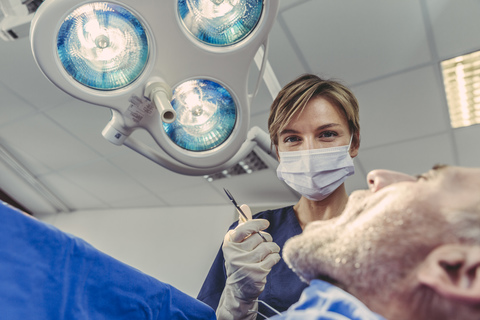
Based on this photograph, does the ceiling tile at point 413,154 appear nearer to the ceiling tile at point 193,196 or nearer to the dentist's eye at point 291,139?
the ceiling tile at point 193,196

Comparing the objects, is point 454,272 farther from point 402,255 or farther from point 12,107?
point 12,107

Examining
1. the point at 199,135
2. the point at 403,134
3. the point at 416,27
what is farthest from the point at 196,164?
the point at 403,134

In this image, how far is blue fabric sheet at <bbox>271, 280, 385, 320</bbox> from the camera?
52cm

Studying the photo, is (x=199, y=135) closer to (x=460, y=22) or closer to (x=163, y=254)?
(x=460, y=22)

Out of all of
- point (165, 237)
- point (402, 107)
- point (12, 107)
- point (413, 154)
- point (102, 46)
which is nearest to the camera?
point (102, 46)

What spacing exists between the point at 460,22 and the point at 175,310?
1.89m

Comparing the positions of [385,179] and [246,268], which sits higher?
[385,179]

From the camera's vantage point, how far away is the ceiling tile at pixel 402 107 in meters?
2.13

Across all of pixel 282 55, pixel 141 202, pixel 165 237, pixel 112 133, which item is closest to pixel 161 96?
pixel 112 133

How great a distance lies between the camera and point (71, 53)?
891mm

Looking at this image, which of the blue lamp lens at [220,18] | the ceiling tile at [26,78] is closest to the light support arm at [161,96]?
the blue lamp lens at [220,18]

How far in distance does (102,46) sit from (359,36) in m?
1.44

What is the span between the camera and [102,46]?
91cm

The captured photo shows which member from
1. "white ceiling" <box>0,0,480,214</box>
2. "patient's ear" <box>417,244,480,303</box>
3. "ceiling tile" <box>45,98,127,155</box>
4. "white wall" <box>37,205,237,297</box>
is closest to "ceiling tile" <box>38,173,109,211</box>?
"white ceiling" <box>0,0,480,214</box>
